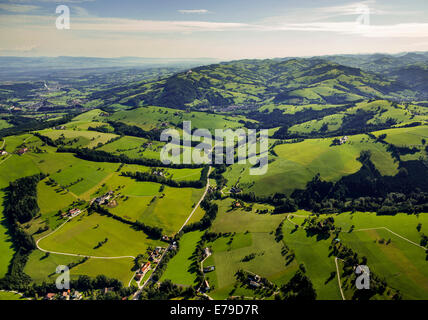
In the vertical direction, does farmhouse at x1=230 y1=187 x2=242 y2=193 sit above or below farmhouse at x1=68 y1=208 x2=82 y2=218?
above

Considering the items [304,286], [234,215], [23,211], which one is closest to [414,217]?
[304,286]

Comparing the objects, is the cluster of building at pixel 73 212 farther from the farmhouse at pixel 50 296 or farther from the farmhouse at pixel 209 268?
the farmhouse at pixel 209 268

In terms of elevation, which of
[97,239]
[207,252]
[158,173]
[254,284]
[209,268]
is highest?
[158,173]

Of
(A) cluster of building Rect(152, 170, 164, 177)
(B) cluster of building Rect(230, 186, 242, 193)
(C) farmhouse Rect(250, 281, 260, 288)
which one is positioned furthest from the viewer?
(A) cluster of building Rect(152, 170, 164, 177)

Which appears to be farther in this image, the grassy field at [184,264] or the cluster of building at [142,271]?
the cluster of building at [142,271]

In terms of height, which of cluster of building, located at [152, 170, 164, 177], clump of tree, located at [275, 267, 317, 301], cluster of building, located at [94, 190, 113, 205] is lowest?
clump of tree, located at [275, 267, 317, 301]

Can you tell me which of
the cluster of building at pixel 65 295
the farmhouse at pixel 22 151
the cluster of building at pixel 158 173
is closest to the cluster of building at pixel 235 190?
the cluster of building at pixel 158 173

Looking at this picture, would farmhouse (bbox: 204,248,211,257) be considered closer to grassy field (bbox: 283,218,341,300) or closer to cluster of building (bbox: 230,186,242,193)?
grassy field (bbox: 283,218,341,300)

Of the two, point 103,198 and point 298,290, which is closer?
point 298,290

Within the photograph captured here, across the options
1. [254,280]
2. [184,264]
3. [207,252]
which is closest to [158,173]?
[207,252]

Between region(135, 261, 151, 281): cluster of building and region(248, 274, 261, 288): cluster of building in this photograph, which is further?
region(135, 261, 151, 281): cluster of building

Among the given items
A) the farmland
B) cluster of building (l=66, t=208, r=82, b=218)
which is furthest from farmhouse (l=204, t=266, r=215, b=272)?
cluster of building (l=66, t=208, r=82, b=218)

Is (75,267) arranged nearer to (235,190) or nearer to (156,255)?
(156,255)
